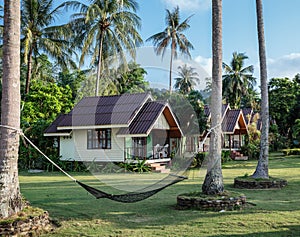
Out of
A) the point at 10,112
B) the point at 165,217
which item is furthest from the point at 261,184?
the point at 10,112

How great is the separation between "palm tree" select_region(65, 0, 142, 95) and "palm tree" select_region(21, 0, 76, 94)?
1332 millimetres

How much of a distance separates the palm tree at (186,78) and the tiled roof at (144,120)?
930 centimetres

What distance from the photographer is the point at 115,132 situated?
16.9m

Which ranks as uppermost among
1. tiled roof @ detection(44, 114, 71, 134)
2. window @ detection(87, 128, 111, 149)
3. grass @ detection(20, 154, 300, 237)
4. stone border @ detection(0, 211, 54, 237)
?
tiled roof @ detection(44, 114, 71, 134)

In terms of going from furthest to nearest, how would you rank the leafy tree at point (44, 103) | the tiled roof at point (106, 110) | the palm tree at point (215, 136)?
1. the leafy tree at point (44, 103)
2. the tiled roof at point (106, 110)
3. the palm tree at point (215, 136)

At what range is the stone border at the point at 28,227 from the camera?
5203 mm

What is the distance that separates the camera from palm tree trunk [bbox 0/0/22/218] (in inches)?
220

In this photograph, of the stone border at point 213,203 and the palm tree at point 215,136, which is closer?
the stone border at point 213,203

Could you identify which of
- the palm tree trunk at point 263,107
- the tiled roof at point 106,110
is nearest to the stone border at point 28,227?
the palm tree trunk at point 263,107

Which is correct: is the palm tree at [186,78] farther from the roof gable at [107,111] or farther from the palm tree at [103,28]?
the palm tree at [103,28]

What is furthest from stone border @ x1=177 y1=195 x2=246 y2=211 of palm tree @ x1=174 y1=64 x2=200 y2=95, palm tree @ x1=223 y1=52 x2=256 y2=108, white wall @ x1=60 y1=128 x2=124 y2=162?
palm tree @ x1=223 y1=52 x2=256 y2=108

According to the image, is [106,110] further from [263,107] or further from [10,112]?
[10,112]

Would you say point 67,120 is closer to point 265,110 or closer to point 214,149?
point 265,110

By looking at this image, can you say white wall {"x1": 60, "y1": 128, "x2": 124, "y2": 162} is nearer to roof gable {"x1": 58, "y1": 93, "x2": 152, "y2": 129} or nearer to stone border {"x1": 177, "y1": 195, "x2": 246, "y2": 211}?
roof gable {"x1": 58, "y1": 93, "x2": 152, "y2": 129}
